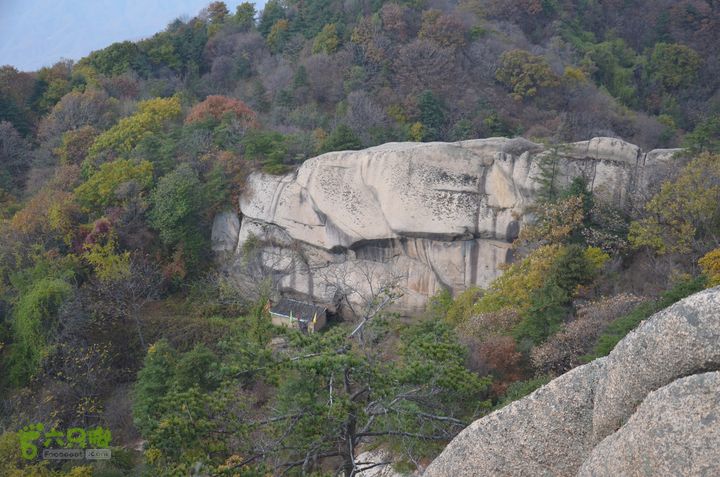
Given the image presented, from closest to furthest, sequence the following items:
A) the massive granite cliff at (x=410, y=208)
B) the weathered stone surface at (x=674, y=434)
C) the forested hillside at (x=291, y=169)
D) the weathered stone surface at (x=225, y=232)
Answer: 1. the weathered stone surface at (x=674, y=434)
2. the forested hillside at (x=291, y=169)
3. the massive granite cliff at (x=410, y=208)
4. the weathered stone surface at (x=225, y=232)

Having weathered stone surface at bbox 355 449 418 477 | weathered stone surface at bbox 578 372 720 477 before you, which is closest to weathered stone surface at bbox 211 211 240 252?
weathered stone surface at bbox 355 449 418 477

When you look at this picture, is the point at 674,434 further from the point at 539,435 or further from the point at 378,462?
the point at 378,462

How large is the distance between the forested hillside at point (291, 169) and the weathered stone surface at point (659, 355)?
11.1ft

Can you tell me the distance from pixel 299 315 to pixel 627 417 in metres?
17.8

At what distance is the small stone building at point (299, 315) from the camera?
23.6m

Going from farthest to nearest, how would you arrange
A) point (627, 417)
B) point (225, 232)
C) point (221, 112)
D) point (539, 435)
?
point (221, 112)
point (225, 232)
point (539, 435)
point (627, 417)

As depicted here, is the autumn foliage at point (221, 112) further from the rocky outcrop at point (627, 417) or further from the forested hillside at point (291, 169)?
the rocky outcrop at point (627, 417)

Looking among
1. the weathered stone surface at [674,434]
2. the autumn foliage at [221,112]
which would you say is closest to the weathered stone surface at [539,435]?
the weathered stone surface at [674,434]

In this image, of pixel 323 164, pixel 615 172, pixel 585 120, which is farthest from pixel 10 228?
pixel 585 120

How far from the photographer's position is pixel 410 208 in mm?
22641

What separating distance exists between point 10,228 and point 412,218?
579 inches

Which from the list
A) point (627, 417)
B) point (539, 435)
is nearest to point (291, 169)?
point (539, 435)

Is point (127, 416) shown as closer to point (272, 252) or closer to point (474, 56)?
point (272, 252)

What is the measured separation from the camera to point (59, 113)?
32.3 m
